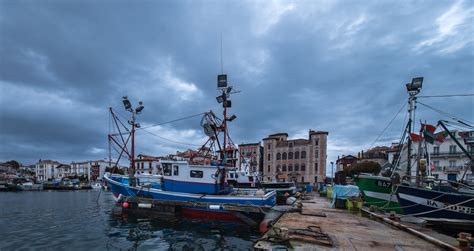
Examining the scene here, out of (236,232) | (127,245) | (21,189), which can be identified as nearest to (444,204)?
(236,232)

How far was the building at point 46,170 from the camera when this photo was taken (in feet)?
435

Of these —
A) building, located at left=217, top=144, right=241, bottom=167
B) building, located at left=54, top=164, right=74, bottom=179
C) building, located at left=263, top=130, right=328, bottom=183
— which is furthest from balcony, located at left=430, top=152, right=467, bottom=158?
building, located at left=54, top=164, right=74, bottom=179

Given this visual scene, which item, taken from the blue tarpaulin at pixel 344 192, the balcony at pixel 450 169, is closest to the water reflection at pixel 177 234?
the blue tarpaulin at pixel 344 192

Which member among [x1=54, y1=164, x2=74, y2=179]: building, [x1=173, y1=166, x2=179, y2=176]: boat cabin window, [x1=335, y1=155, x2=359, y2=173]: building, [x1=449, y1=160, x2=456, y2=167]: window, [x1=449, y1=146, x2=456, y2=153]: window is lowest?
[x1=54, y1=164, x2=74, y2=179]: building

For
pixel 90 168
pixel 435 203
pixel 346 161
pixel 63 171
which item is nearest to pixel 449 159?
pixel 346 161

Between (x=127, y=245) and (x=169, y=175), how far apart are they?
359 inches

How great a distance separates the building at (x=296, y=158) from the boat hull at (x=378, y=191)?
52.4 m

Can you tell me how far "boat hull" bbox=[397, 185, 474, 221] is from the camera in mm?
12383

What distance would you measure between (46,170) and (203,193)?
146786mm

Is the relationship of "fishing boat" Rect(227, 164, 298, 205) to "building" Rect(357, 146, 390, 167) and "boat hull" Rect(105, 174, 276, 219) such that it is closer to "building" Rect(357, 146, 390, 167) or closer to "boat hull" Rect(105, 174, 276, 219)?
"boat hull" Rect(105, 174, 276, 219)

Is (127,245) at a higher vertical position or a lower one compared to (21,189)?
higher

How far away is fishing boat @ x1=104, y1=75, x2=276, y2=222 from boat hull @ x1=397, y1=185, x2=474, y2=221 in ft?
26.6

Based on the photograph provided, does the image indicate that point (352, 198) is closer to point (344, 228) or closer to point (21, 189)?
point (344, 228)

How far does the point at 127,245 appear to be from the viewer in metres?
13.2
